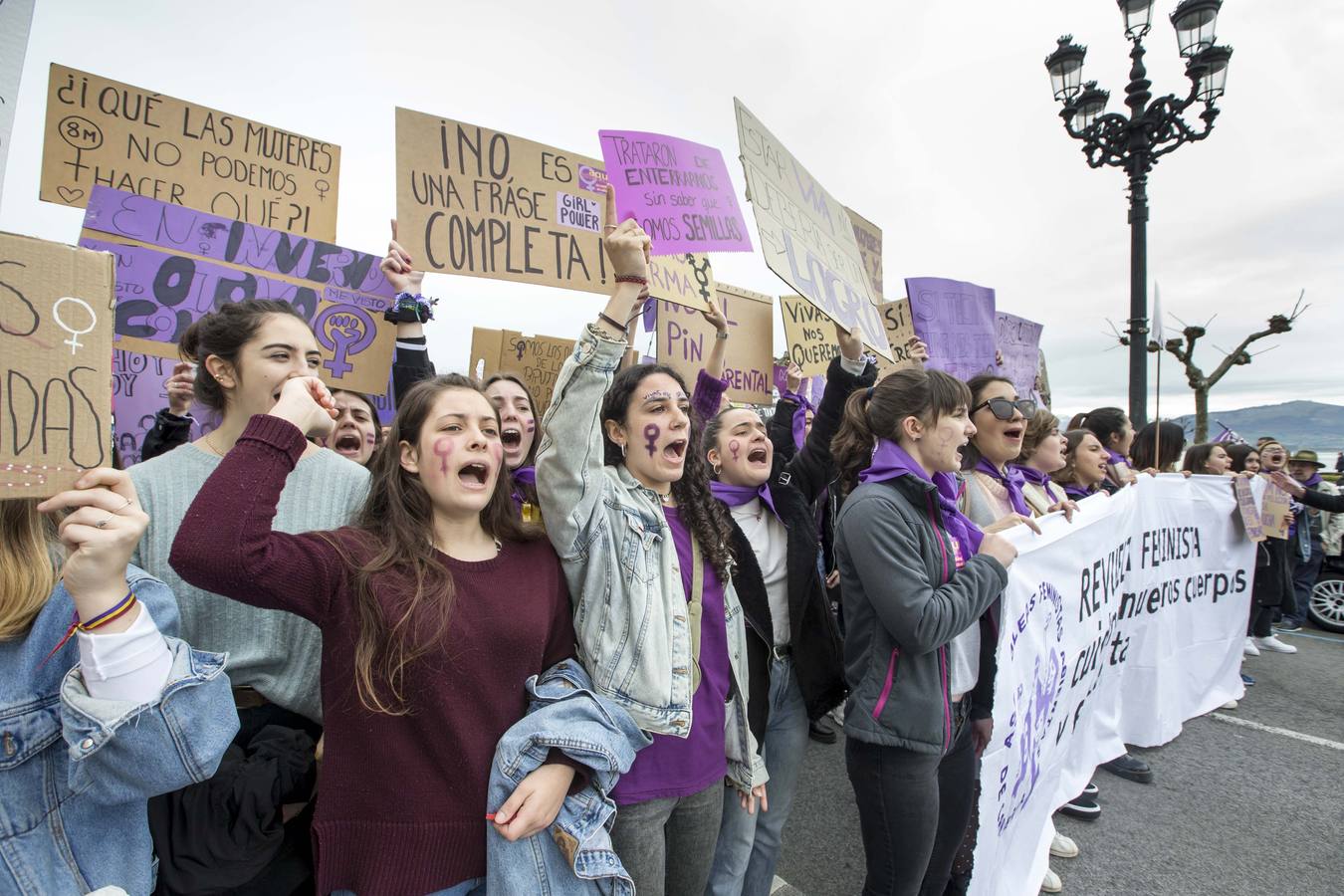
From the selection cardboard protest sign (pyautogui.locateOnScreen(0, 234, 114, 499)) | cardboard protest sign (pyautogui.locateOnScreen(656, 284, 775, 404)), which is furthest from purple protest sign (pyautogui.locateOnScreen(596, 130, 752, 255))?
cardboard protest sign (pyautogui.locateOnScreen(0, 234, 114, 499))

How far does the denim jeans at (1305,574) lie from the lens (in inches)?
263

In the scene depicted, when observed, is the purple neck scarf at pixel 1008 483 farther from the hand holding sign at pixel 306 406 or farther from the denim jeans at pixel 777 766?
the hand holding sign at pixel 306 406

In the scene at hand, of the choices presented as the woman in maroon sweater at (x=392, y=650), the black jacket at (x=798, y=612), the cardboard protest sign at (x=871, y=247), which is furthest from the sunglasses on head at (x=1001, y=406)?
the cardboard protest sign at (x=871, y=247)

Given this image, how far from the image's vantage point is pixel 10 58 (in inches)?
51.0

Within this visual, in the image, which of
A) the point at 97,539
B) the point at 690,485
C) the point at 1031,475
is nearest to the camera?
the point at 97,539

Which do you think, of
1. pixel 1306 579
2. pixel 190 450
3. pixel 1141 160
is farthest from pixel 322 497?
pixel 1306 579

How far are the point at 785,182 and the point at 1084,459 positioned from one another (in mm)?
2538

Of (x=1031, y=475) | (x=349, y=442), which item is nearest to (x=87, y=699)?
(x=349, y=442)

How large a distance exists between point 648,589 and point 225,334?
1.30 metres

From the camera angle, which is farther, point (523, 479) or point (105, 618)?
point (523, 479)

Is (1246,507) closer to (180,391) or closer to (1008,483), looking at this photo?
(1008,483)

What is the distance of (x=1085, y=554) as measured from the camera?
295cm

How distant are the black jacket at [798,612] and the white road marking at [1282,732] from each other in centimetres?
397

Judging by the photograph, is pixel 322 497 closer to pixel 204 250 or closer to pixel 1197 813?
pixel 204 250
